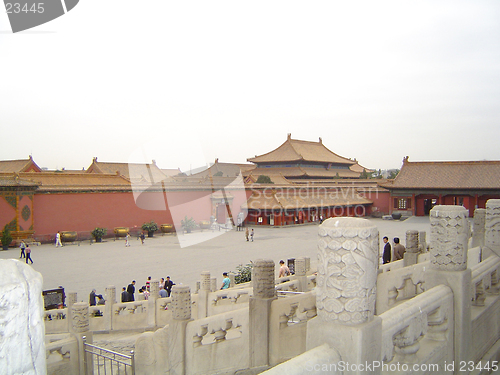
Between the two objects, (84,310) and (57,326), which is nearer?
(84,310)

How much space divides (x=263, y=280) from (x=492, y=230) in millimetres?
3087

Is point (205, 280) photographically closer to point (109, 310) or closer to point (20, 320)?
point (109, 310)

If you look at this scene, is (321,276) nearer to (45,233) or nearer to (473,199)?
(45,233)

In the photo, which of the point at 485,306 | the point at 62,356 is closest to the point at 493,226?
the point at 485,306

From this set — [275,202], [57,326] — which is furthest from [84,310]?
[275,202]

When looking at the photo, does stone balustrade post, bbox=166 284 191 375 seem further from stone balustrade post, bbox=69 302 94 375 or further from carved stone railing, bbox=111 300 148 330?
carved stone railing, bbox=111 300 148 330

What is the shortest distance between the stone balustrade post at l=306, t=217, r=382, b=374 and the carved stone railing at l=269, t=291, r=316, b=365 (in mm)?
2845

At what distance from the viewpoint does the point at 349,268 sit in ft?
6.81

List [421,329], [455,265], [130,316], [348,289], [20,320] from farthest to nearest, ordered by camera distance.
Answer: [130,316], [455,265], [421,329], [348,289], [20,320]

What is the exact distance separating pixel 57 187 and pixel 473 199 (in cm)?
3084

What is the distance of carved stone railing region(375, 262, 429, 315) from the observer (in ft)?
16.4

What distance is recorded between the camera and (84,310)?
587 centimetres

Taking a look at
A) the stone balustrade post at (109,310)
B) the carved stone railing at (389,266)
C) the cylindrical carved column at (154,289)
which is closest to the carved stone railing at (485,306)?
the carved stone railing at (389,266)

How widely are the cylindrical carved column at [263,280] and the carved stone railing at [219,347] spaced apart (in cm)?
31
